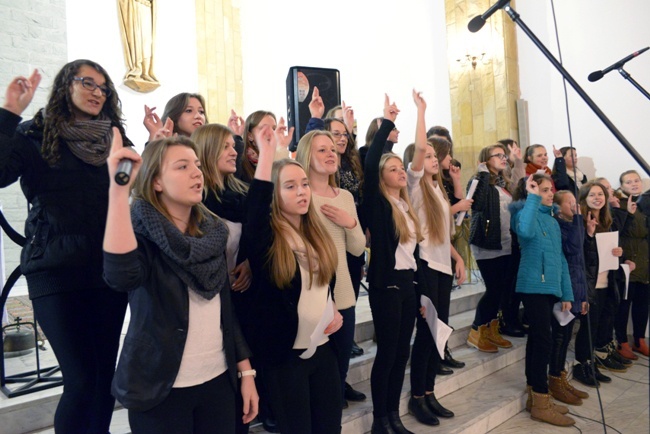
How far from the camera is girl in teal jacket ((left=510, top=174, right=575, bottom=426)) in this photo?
9.74 feet

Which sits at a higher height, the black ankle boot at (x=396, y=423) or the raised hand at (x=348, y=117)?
the raised hand at (x=348, y=117)

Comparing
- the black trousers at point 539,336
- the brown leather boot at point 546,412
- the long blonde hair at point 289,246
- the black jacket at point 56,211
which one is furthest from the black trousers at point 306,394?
the brown leather boot at point 546,412

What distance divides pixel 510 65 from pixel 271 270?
530 centimetres

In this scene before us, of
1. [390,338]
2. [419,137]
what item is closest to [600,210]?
[419,137]

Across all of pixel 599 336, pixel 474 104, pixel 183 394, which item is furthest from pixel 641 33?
pixel 183 394

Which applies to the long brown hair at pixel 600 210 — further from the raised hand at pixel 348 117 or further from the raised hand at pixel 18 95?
the raised hand at pixel 18 95

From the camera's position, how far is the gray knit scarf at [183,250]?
1.37m

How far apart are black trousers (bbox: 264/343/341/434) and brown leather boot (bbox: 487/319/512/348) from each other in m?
2.32

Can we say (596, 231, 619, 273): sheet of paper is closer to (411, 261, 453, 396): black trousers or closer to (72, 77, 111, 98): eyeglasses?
(411, 261, 453, 396): black trousers

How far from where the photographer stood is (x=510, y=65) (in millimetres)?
5996

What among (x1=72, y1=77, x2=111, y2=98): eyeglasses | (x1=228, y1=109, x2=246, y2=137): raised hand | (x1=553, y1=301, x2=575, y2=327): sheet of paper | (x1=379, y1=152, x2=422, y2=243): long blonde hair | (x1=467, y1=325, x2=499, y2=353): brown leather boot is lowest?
(x1=467, y1=325, x2=499, y2=353): brown leather boot

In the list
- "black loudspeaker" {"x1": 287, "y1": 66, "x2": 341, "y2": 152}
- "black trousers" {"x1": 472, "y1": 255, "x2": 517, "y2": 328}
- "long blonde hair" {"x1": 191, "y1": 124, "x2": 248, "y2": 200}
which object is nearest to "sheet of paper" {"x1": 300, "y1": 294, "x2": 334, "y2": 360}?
"long blonde hair" {"x1": 191, "y1": 124, "x2": 248, "y2": 200}

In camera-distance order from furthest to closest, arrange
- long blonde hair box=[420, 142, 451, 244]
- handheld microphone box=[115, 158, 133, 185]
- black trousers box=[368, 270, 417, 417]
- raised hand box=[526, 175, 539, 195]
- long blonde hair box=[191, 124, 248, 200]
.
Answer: raised hand box=[526, 175, 539, 195]
long blonde hair box=[420, 142, 451, 244]
black trousers box=[368, 270, 417, 417]
long blonde hair box=[191, 124, 248, 200]
handheld microphone box=[115, 158, 133, 185]

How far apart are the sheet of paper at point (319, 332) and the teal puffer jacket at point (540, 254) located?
5.84ft
